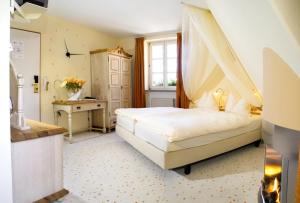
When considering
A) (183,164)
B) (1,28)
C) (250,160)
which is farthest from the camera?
(250,160)

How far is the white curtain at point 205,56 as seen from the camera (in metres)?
2.65

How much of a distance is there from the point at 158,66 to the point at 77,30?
2.23 meters

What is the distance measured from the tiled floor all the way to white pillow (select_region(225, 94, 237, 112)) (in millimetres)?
987

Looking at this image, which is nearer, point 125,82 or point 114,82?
point 114,82

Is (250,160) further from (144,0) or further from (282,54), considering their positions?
(144,0)

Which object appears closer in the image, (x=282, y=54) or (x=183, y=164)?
(x=282, y=54)

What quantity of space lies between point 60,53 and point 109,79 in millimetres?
1167

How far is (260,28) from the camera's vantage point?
3.29 ft

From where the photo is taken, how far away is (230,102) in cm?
404

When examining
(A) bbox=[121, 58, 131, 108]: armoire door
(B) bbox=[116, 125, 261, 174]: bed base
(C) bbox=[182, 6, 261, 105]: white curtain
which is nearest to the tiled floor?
(B) bbox=[116, 125, 261, 174]: bed base

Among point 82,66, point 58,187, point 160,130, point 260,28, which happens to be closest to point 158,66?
point 82,66

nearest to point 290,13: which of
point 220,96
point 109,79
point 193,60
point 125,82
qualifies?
point 193,60

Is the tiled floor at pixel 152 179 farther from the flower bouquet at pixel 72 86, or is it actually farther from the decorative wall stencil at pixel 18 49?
the decorative wall stencil at pixel 18 49

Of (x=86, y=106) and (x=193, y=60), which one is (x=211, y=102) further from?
Result: (x=86, y=106)
